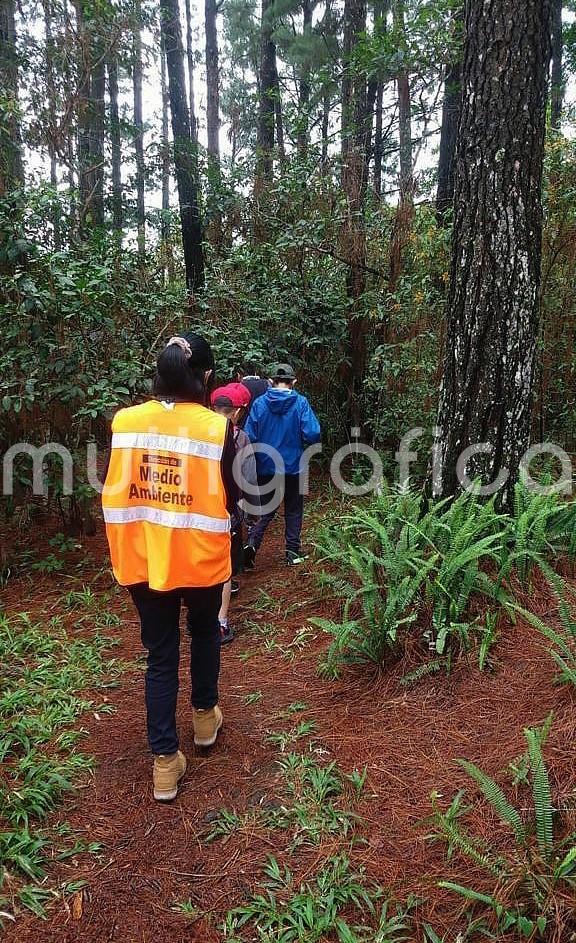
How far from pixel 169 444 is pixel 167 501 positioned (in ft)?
0.85

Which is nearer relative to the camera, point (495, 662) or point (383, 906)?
point (383, 906)

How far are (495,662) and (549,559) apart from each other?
112 cm

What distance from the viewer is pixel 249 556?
6.11 meters

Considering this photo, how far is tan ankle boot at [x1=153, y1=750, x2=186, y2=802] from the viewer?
2920 mm

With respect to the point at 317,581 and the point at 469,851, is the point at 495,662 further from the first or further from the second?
the point at 317,581

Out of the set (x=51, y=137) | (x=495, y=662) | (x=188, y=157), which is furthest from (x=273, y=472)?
(x=188, y=157)

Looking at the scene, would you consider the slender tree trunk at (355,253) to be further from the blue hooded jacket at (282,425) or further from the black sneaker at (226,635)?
the black sneaker at (226,635)

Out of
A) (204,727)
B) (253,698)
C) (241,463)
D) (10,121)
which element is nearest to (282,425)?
(241,463)

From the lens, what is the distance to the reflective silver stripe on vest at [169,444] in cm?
283

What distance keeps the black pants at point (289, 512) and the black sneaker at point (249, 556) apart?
2.1 inches

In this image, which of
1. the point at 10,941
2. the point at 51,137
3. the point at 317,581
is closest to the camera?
the point at 10,941

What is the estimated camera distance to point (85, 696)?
3.89 metres

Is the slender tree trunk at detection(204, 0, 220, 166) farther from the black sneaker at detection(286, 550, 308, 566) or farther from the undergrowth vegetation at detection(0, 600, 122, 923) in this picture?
the undergrowth vegetation at detection(0, 600, 122, 923)

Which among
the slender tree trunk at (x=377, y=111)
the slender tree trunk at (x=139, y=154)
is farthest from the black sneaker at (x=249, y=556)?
the slender tree trunk at (x=377, y=111)
